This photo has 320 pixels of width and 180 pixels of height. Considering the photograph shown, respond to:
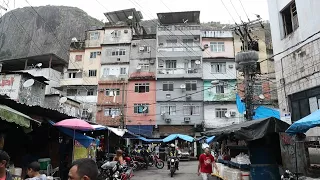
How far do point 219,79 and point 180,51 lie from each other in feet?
21.1

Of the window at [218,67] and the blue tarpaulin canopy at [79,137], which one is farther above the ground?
the window at [218,67]

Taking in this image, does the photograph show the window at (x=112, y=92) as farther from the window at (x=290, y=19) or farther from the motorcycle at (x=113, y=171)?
the motorcycle at (x=113, y=171)

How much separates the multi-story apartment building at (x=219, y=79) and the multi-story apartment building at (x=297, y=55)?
1814 cm

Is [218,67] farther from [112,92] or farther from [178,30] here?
[112,92]

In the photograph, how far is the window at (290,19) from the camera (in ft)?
39.6

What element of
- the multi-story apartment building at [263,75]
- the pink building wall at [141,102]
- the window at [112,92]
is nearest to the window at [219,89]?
the multi-story apartment building at [263,75]

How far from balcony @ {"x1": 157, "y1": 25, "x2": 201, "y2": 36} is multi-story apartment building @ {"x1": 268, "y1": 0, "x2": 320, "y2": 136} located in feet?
71.6

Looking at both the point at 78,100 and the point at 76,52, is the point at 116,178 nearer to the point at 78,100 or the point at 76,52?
the point at 78,100

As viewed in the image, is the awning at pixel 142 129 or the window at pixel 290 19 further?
the awning at pixel 142 129

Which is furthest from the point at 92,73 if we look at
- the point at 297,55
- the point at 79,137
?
the point at 297,55

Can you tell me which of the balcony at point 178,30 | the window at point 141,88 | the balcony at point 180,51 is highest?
the balcony at point 178,30

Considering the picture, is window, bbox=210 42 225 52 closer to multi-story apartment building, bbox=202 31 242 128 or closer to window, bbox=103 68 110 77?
multi-story apartment building, bbox=202 31 242 128

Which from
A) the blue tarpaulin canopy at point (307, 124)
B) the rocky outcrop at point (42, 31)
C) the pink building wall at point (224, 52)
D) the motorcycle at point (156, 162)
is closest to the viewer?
the blue tarpaulin canopy at point (307, 124)

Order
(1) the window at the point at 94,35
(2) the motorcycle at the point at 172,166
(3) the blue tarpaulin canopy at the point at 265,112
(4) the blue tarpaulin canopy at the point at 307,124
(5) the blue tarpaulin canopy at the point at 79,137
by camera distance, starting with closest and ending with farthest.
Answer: (4) the blue tarpaulin canopy at the point at 307,124
(5) the blue tarpaulin canopy at the point at 79,137
(2) the motorcycle at the point at 172,166
(3) the blue tarpaulin canopy at the point at 265,112
(1) the window at the point at 94,35
